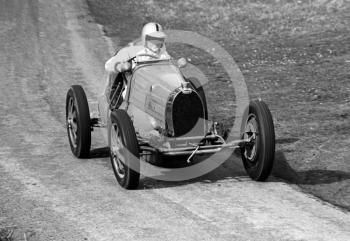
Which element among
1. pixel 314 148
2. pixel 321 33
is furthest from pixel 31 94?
pixel 321 33

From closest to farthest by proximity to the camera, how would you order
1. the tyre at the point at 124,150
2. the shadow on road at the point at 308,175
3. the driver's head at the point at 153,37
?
the tyre at the point at 124,150 → the shadow on road at the point at 308,175 → the driver's head at the point at 153,37

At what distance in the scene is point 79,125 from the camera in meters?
10.4

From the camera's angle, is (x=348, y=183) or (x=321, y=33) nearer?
(x=348, y=183)

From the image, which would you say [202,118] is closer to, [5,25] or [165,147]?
[165,147]

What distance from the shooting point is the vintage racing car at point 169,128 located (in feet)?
29.5

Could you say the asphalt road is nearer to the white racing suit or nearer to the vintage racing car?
the vintage racing car

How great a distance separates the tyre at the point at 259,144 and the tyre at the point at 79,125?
7.93ft

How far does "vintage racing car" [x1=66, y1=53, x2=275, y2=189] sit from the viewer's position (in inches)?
354

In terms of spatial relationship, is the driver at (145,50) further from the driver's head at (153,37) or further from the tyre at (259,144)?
the tyre at (259,144)

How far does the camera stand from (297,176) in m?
9.84

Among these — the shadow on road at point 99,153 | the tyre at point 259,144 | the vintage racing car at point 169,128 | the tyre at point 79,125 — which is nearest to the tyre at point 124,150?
the vintage racing car at point 169,128

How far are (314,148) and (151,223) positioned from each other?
4.03 m

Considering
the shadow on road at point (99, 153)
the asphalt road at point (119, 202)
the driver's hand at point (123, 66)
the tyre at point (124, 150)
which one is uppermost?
the driver's hand at point (123, 66)

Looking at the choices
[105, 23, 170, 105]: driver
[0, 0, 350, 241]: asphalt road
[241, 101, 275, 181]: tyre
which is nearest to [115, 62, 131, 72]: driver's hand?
[105, 23, 170, 105]: driver
